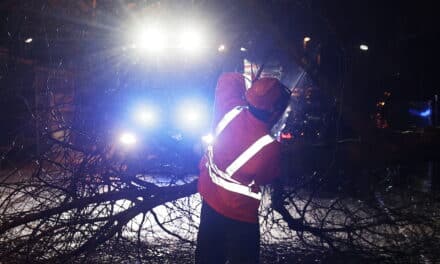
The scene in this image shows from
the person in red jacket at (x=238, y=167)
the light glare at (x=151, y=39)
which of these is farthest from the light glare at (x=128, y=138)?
the person in red jacket at (x=238, y=167)

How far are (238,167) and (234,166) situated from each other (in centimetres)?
3

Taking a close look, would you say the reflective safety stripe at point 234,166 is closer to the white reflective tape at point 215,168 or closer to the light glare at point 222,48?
the white reflective tape at point 215,168

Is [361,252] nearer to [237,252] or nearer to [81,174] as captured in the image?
[237,252]

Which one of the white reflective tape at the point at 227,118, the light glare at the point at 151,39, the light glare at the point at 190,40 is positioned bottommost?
the white reflective tape at the point at 227,118

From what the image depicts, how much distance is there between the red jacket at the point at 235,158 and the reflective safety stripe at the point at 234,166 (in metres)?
0.02

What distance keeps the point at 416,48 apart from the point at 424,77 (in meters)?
1.38

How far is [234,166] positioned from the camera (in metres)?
2.66

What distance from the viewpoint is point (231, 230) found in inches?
113

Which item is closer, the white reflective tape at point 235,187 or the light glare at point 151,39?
the white reflective tape at point 235,187

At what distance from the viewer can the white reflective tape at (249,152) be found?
2.57 metres

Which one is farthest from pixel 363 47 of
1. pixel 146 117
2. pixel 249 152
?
pixel 249 152

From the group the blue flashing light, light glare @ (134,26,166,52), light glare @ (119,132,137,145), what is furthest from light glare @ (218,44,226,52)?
the blue flashing light

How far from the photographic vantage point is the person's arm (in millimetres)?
2936

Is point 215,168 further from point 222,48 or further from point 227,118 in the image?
point 222,48
